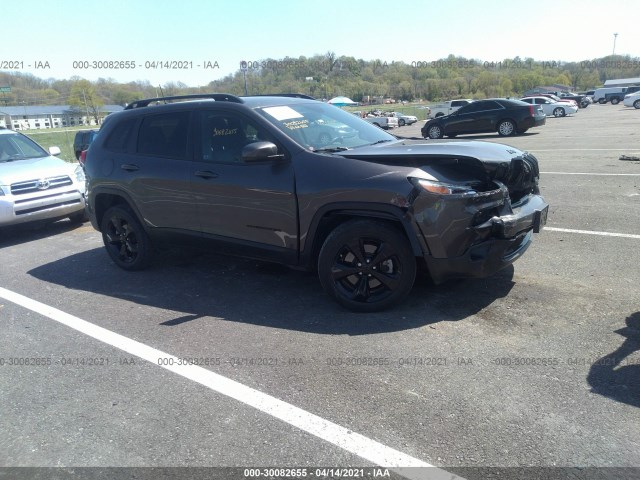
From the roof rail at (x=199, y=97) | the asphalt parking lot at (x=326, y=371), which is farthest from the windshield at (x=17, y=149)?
the asphalt parking lot at (x=326, y=371)

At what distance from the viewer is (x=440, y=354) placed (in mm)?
3691

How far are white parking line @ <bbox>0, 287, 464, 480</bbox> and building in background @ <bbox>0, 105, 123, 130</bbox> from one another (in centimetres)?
2814

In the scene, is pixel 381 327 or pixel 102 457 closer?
pixel 102 457

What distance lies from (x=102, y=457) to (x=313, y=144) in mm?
2998

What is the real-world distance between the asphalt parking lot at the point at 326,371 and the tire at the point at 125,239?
9.3 inches

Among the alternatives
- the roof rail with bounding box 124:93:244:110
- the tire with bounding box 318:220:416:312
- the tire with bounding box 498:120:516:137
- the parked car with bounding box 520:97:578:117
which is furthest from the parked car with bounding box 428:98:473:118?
the tire with bounding box 318:220:416:312

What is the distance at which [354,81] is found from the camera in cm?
5178

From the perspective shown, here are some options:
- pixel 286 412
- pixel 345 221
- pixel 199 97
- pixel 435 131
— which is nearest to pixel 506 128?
pixel 435 131

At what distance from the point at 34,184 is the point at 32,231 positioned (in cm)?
126

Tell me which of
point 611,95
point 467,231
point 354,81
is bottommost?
point 467,231

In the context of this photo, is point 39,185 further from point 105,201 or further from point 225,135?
point 225,135

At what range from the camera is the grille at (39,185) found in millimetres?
7820

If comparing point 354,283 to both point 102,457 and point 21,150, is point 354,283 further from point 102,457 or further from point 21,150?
point 21,150

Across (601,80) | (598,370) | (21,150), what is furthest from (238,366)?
(601,80)
